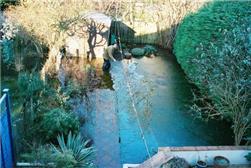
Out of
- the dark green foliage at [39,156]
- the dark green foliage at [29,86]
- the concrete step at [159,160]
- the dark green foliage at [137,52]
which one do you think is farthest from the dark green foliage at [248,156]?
the dark green foliage at [137,52]

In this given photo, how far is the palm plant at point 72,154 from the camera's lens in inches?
303

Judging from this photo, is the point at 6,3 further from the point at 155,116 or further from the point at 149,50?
the point at 155,116

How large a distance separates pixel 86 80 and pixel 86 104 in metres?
2.17

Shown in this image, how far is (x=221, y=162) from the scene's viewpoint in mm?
8305

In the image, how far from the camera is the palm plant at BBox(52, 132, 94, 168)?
25.2 feet

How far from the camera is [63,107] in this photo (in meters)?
10.6

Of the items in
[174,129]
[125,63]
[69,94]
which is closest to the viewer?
[174,129]

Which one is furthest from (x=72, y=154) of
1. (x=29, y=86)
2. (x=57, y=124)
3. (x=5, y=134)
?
(x=29, y=86)

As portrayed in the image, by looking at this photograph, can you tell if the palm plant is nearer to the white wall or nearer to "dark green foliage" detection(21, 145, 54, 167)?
"dark green foliage" detection(21, 145, 54, 167)

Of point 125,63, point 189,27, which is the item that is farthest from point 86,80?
point 189,27

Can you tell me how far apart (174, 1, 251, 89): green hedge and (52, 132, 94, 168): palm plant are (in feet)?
13.5

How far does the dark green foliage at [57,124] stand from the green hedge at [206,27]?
3.86m

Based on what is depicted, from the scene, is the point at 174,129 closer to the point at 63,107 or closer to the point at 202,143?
the point at 202,143

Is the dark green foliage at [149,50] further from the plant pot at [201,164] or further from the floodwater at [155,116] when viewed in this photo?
the plant pot at [201,164]
